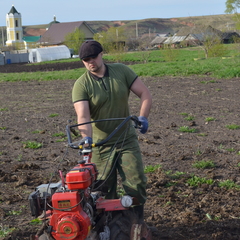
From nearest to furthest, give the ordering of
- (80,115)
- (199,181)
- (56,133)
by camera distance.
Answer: (80,115) < (199,181) < (56,133)

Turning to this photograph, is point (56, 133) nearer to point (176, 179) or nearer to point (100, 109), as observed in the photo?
point (176, 179)

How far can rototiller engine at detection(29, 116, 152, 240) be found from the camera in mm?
3840

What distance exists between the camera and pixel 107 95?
15.5ft

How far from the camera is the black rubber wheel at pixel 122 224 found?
422 centimetres

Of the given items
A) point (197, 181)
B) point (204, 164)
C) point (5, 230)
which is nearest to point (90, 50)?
point (5, 230)

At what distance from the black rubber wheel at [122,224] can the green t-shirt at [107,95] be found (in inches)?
30.6

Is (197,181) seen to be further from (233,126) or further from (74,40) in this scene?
(74,40)

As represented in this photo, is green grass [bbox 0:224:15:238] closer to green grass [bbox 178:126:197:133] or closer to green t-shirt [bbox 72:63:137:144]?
green t-shirt [bbox 72:63:137:144]

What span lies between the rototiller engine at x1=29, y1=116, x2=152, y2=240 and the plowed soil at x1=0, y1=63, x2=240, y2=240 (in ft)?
1.63

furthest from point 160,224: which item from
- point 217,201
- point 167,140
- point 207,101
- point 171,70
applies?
point 171,70

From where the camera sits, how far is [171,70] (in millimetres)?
25344

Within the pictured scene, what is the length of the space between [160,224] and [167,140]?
425 centimetres

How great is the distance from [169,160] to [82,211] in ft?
14.7

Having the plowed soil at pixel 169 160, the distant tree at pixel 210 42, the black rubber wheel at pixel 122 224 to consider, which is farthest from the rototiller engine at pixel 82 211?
the distant tree at pixel 210 42
